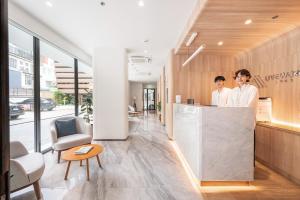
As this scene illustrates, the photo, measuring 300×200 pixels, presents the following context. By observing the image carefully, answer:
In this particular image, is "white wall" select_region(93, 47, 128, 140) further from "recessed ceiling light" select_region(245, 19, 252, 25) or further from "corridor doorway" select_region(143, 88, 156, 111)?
"corridor doorway" select_region(143, 88, 156, 111)

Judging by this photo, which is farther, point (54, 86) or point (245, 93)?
point (54, 86)

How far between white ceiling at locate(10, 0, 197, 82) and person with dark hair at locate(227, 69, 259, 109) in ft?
5.41

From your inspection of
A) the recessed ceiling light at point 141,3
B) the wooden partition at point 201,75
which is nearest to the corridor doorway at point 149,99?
the wooden partition at point 201,75

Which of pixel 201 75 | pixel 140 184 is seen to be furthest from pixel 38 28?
pixel 201 75

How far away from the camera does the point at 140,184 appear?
2.62 metres

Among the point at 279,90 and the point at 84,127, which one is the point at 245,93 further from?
the point at 84,127

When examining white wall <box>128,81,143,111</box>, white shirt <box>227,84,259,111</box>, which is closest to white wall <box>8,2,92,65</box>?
white shirt <box>227,84,259,111</box>

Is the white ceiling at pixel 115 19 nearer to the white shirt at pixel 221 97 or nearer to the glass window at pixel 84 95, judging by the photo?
the glass window at pixel 84 95

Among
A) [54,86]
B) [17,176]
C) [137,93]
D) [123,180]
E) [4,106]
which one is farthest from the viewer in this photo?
[137,93]

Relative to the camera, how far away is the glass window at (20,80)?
319 cm

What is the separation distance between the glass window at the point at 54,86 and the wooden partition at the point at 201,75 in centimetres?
363

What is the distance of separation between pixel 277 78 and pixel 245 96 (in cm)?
114

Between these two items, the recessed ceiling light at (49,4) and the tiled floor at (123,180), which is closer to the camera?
the tiled floor at (123,180)

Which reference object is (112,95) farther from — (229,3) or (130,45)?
(229,3)
